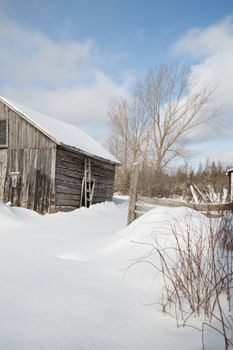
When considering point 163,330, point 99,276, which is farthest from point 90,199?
point 163,330

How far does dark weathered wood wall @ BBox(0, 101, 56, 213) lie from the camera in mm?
12078

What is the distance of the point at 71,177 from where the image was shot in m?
13.2

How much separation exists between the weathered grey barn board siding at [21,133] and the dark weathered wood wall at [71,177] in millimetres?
898

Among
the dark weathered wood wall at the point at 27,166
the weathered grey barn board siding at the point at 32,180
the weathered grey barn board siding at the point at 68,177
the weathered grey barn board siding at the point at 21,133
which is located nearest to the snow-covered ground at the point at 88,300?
the weathered grey barn board siding at the point at 32,180

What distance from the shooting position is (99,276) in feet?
11.0

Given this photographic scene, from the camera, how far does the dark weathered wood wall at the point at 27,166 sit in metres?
12.1

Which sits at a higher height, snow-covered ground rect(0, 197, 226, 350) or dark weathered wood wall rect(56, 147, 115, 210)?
dark weathered wood wall rect(56, 147, 115, 210)

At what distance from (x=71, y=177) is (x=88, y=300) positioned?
10716 mm

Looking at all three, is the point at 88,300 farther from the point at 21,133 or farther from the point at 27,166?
the point at 21,133

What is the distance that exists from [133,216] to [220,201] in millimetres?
3236

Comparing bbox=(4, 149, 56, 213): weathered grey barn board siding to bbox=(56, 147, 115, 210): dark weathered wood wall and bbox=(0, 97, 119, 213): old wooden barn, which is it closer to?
bbox=(0, 97, 119, 213): old wooden barn

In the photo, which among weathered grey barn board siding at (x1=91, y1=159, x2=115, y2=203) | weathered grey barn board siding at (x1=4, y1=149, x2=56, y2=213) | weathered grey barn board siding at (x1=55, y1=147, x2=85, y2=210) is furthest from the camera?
weathered grey barn board siding at (x1=91, y1=159, x2=115, y2=203)

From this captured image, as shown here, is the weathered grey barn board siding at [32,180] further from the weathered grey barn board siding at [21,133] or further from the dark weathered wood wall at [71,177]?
the dark weathered wood wall at [71,177]

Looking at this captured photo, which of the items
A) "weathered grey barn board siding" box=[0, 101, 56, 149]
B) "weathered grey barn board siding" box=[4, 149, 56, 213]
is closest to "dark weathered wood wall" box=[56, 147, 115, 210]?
"weathered grey barn board siding" box=[4, 149, 56, 213]
